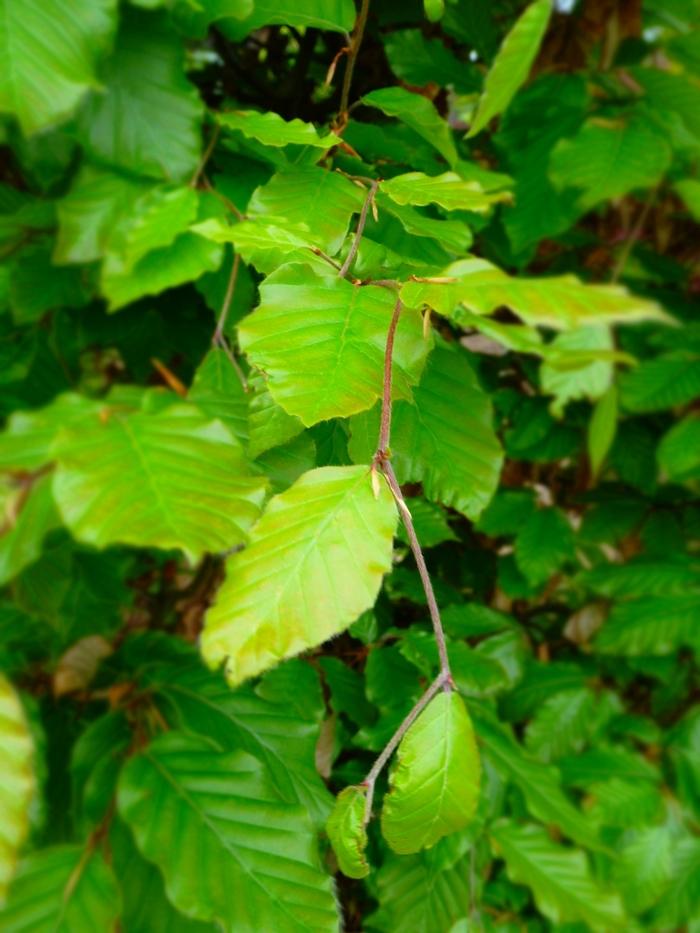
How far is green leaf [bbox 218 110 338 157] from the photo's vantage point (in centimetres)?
38

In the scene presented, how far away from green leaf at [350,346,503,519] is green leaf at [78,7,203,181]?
0.21m

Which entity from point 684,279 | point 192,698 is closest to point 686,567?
point 684,279

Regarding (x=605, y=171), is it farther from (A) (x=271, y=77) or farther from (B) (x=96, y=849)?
(B) (x=96, y=849)

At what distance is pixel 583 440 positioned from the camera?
2.79 feet

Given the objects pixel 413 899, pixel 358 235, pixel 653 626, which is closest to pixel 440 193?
pixel 358 235

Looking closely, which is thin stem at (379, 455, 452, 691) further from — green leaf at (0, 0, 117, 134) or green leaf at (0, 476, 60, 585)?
green leaf at (0, 0, 117, 134)

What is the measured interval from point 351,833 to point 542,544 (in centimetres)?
53

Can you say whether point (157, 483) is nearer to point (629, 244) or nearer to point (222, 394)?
point (222, 394)

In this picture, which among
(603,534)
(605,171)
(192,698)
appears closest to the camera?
(192,698)

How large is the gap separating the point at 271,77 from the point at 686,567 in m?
0.68

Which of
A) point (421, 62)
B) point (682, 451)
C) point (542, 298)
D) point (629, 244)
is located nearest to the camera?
point (542, 298)

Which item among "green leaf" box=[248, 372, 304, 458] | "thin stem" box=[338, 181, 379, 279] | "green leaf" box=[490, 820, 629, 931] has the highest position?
"thin stem" box=[338, 181, 379, 279]

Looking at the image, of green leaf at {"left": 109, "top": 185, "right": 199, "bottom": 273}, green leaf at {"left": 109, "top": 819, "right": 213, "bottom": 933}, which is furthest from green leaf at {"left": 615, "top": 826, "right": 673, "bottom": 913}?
green leaf at {"left": 109, "top": 185, "right": 199, "bottom": 273}

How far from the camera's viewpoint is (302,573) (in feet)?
0.89
